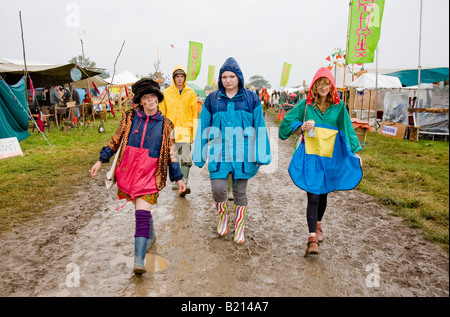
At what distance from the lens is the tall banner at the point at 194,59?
1876 centimetres

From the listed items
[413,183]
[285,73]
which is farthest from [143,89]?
[285,73]

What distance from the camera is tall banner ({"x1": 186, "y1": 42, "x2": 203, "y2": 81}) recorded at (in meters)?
18.8

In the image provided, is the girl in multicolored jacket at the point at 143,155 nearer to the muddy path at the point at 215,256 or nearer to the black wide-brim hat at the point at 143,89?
the black wide-brim hat at the point at 143,89

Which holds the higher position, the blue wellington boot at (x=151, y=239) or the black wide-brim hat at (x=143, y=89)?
the black wide-brim hat at (x=143, y=89)

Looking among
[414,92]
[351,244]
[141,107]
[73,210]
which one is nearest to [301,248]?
[351,244]

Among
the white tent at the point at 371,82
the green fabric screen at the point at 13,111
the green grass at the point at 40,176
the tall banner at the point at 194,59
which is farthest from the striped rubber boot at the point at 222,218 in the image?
the tall banner at the point at 194,59

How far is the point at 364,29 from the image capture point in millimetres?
10055

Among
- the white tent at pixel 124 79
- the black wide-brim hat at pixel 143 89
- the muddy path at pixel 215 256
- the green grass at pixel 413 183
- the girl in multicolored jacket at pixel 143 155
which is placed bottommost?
the muddy path at pixel 215 256

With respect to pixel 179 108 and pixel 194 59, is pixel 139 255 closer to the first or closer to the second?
pixel 179 108

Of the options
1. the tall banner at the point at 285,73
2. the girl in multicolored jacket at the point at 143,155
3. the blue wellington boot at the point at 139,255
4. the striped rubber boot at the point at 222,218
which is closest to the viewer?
the blue wellington boot at the point at 139,255

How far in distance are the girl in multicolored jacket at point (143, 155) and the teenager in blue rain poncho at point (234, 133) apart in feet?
1.79

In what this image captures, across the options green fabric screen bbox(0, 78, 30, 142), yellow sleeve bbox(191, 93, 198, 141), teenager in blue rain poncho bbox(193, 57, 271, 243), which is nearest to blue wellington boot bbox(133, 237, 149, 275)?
teenager in blue rain poncho bbox(193, 57, 271, 243)

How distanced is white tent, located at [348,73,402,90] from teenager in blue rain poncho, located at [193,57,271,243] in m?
12.7

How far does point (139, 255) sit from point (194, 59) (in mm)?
17249
